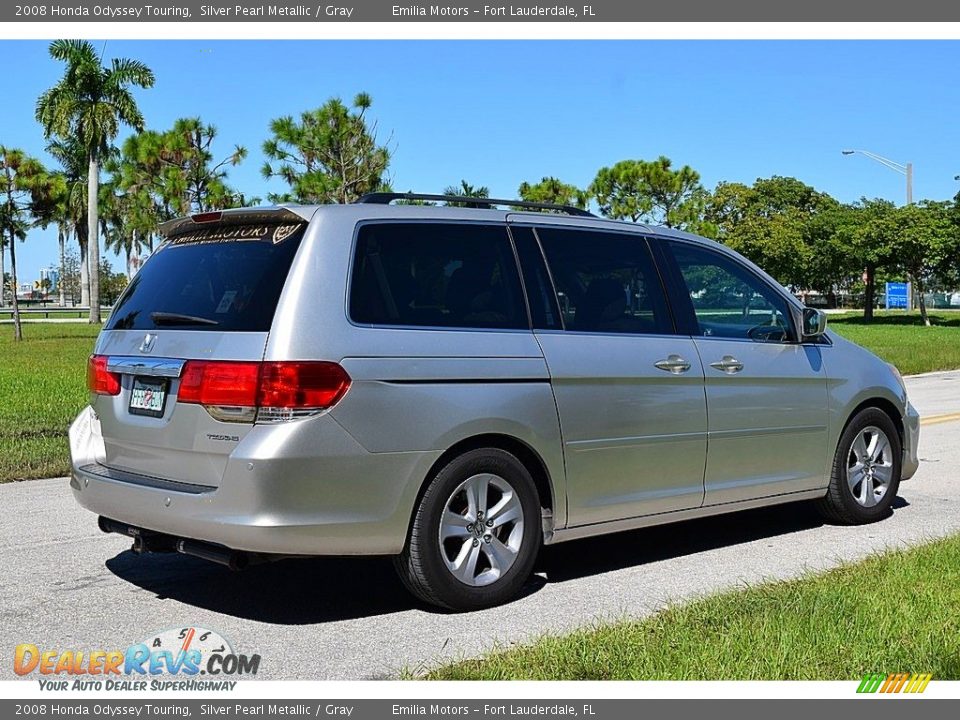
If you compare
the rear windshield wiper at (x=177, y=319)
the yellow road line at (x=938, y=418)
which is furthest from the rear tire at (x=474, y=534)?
the yellow road line at (x=938, y=418)

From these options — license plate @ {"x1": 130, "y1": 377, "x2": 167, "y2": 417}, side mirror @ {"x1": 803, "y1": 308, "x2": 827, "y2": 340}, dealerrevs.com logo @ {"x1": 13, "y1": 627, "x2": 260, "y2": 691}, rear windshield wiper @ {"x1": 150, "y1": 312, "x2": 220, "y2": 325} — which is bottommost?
dealerrevs.com logo @ {"x1": 13, "y1": 627, "x2": 260, "y2": 691}

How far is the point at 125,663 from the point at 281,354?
138 centimetres

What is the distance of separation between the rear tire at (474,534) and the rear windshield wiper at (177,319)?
1.25 metres

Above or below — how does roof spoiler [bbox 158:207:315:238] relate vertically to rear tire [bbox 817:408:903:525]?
above

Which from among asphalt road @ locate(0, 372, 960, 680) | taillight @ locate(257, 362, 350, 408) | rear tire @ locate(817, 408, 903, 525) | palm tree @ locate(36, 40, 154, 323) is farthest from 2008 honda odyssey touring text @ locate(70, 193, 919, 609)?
palm tree @ locate(36, 40, 154, 323)

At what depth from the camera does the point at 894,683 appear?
427 cm

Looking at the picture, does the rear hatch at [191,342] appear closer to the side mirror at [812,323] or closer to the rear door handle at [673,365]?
the rear door handle at [673,365]

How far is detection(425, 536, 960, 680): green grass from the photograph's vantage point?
432 centimetres

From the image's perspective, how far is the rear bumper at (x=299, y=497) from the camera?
16.0 ft

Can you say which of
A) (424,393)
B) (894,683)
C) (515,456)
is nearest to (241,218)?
(424,393)

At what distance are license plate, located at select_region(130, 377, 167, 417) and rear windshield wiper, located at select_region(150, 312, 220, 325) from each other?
0.28 m

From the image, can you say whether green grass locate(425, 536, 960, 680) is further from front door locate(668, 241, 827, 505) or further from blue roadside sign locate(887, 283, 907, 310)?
blue roadside sign locate(887, 283, 907, 310)

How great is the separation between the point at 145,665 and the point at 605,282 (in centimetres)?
303

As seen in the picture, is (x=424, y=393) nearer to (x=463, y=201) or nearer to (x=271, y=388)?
(x=271, y=388)
